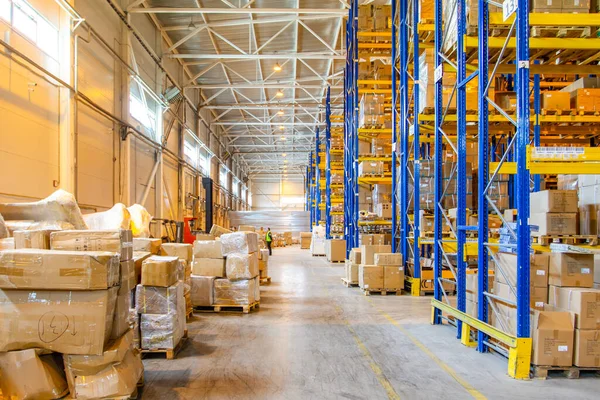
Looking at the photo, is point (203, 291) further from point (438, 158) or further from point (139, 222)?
point (438, 158)

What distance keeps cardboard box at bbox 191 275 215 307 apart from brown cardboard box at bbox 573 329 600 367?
5653mm

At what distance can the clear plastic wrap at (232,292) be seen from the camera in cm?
782

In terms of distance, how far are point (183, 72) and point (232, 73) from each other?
2.36 m

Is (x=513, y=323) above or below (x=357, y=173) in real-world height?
below

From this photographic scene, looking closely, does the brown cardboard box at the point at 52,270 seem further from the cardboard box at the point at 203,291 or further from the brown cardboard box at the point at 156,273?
the cardboard box at the point at 203,291

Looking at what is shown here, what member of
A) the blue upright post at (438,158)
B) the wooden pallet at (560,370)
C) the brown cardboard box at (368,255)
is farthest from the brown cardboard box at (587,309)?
the brown cardboard box at (368,255)

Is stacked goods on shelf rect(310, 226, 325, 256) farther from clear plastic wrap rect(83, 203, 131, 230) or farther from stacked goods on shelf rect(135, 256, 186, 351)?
stacked goods on shelf rect(135, 256, 186, 351)

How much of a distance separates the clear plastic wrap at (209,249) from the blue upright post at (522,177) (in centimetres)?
512

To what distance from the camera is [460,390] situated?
4.16 metres

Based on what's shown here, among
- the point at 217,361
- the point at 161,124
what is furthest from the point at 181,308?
the point at 161,124

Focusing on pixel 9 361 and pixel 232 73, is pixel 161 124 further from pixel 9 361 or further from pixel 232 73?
pixel 9 361

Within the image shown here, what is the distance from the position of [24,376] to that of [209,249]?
14.9 feet

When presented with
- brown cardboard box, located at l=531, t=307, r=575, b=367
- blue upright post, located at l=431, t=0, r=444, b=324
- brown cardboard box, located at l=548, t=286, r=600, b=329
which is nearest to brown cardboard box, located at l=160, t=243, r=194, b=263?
blue upright post, located at l=431, t=0, r=444, b=324

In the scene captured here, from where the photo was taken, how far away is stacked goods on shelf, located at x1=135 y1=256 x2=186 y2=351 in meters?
5.11
